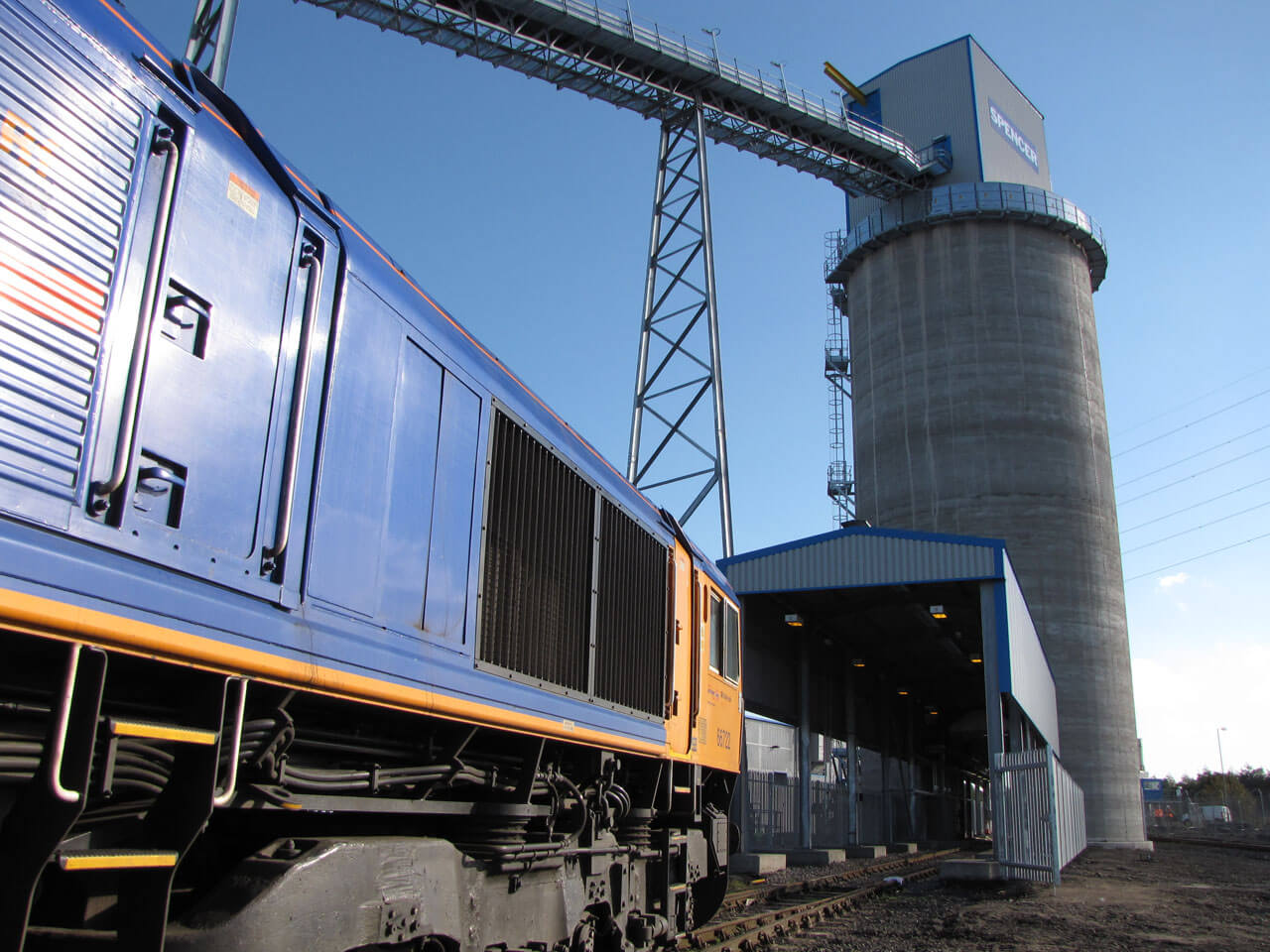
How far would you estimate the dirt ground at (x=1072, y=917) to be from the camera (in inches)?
405

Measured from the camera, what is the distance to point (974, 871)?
16.5m

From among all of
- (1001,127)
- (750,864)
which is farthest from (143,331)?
(1001,127)

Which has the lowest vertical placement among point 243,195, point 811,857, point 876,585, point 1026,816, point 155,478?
point 811,857

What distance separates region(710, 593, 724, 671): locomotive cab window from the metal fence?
338 inches

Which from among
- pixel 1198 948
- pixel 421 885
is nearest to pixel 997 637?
pixel 1198 948

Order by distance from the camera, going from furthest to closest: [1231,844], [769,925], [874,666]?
[1231,844]
[874,666]
[769,925]

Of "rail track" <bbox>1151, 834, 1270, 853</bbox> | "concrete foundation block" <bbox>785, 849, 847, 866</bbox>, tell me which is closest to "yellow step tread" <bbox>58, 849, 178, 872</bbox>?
"concrete foundation block" <bbox>785, 849, 847, 866</bbox>

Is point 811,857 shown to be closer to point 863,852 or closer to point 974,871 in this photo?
point 863,852

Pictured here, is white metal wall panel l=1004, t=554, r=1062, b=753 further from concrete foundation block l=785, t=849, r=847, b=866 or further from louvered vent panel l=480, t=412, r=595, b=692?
louvered vent panel l=480, t=412, r=595, b=692

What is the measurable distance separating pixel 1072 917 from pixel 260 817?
1186cm

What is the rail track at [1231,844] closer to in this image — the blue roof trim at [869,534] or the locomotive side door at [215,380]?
the blue roof trim at [869,534]

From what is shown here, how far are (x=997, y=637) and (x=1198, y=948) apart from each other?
9.08 meters

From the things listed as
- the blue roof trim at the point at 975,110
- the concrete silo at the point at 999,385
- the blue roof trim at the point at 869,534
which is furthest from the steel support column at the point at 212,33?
the blue roof trim at the point at 975,110

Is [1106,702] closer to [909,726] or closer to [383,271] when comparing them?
→ [909,726]
